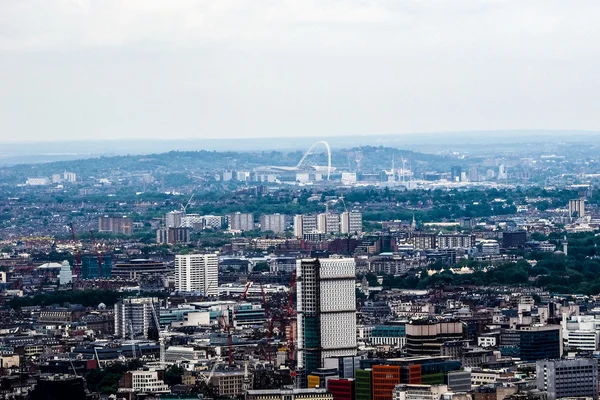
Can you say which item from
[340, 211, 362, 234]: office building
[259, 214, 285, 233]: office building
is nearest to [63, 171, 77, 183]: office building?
[259, 214, 285, 233]: office building

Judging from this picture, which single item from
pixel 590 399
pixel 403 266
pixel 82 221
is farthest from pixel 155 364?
pixel 82 221

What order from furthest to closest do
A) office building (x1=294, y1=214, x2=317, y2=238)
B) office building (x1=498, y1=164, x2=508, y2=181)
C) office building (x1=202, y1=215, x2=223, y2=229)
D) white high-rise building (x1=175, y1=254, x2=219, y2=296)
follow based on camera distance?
A: office building (x1=498, y1=164, x2=508, y2=181)
office building (x1=202, y1=215, x2=223, y2=229)
office building (x1=294, y1=214, x2=317, y2=238)
white high-rise building (x1=175, y1=254, x2=219, y2=296)

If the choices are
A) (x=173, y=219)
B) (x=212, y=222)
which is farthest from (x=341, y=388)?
(x=212, y=222)

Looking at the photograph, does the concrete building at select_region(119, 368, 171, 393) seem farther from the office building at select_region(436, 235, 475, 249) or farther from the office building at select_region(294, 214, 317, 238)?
the office building at select_region(294, 214, 317, 238)

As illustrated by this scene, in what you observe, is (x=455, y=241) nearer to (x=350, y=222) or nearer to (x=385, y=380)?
(x=350, y=222)

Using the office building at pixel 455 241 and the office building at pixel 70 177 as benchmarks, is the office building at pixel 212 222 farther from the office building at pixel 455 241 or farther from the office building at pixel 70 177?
the office building at pixel 70 177
